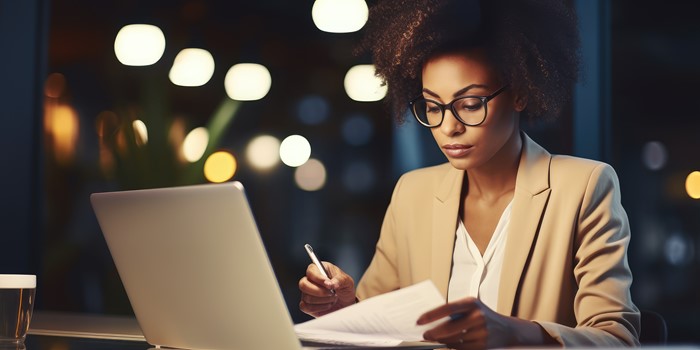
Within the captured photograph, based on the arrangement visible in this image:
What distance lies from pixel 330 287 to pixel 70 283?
280 cm

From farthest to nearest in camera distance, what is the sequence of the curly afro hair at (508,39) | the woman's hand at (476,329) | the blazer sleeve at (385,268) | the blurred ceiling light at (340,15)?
the blurred ceiling light at (340,15), the blazer sleeve at (385,268), the curly afro hair at (508,39), the woman's hand at (476,329)

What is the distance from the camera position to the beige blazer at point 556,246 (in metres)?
1.66

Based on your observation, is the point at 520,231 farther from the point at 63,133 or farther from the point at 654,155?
the point at 63,133

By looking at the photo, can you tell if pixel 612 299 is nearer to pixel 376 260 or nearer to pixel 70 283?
pixel 376 260

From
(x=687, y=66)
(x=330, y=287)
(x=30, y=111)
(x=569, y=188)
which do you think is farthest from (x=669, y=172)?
(x=30, y=111)

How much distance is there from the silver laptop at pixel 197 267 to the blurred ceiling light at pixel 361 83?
2.58 m

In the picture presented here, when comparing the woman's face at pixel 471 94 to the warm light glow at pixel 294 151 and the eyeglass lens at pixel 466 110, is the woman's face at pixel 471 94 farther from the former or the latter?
the warm light glow at pixel 294 151

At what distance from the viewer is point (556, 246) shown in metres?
1.83

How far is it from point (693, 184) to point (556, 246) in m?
1.44

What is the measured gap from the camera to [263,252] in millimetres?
1073

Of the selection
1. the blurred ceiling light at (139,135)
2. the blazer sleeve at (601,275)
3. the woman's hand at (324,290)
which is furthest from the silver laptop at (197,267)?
the blurred ceiling light at (139,135)

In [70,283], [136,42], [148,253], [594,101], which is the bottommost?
[70,283]

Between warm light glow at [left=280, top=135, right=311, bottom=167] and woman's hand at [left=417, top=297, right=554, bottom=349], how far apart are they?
2.63 metres

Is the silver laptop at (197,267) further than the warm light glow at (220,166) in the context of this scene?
No
